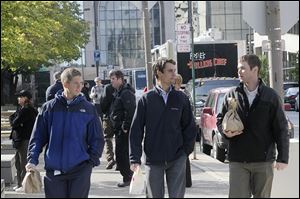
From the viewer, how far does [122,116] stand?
10227 millimetres

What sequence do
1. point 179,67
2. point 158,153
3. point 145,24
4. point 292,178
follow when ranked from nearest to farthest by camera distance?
point 292,178
point 158,153
point 145,24
point 179,67

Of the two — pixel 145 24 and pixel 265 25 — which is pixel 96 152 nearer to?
pixel 265 25

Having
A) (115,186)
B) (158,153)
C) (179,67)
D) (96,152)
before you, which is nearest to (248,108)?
(158,153)

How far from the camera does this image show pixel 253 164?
5.83m

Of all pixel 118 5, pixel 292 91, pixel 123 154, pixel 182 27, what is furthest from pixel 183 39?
pixel 118 5

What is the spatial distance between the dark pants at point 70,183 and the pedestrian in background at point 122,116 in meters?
4.14

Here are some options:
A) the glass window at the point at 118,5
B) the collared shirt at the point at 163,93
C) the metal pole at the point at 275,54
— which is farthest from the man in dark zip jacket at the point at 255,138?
the glass window at the point at 118,5

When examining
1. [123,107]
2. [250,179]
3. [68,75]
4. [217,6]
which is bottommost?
[250,179]

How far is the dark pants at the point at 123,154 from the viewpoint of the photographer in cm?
1014

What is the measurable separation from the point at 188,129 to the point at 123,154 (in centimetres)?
412

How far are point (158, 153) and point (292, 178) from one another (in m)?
1.26

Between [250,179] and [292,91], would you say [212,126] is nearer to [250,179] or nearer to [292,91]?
[250,179]

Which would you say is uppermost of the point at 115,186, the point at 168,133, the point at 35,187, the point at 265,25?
the point at 265,25

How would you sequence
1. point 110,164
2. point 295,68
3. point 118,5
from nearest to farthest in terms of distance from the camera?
point 110,164
point 295,68
point 118,5
